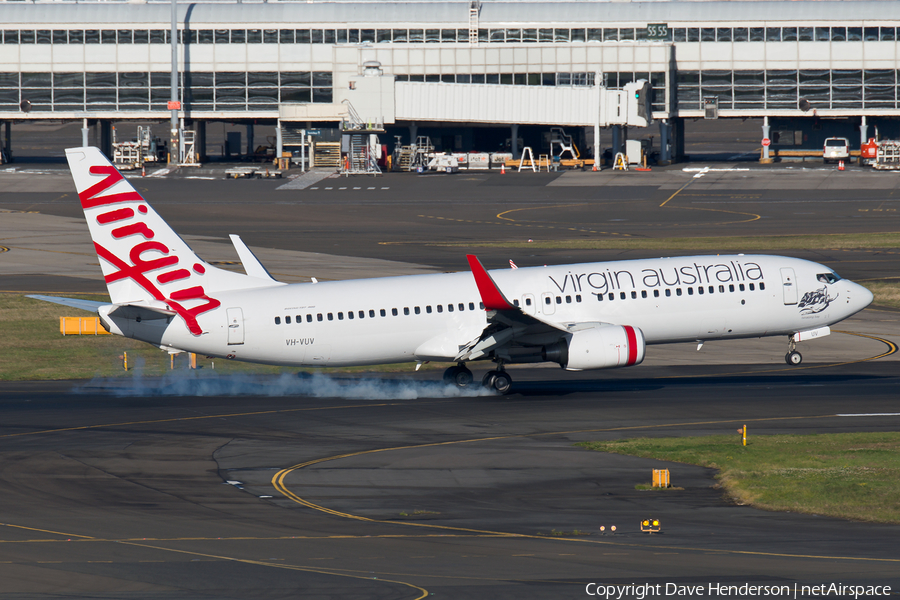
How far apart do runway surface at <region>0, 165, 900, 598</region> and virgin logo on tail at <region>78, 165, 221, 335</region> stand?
12.2ft

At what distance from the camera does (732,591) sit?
66.4ft

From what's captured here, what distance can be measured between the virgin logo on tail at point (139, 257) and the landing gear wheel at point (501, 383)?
1046 cm

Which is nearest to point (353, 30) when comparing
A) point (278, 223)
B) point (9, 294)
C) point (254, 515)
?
point (278, 223)

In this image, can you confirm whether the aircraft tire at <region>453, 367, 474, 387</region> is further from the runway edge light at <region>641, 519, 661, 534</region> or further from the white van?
the white van

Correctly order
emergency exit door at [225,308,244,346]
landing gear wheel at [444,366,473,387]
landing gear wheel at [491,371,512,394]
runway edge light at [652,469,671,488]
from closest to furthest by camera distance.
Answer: runway edge light at [652,469,671,488] < emergency exit door at [225,308,244,346] < landing gear wheel at [491,371,512,394] < landing gear wheel at [444,366,473,387]

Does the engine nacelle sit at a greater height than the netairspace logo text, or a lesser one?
greater

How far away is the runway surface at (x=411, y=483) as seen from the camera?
71.3 ft

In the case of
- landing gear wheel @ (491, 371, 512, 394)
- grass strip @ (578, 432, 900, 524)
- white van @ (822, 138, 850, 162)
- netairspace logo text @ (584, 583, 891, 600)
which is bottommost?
netairspace logo text @ (584, 583, 891, 600)

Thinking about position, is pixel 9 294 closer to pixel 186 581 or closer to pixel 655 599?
pixel 186 581

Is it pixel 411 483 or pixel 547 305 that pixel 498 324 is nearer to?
pixel 547 305

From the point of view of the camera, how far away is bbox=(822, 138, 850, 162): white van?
130250mm

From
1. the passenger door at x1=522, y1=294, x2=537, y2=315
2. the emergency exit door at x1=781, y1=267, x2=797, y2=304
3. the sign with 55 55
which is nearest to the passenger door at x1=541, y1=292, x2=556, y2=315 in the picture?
the passenger door at x1=522, y1=294, x2=537, y2=315

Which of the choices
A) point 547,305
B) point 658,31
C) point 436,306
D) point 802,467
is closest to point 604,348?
point 547,305

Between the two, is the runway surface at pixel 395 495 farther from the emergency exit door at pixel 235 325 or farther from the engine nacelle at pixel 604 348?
the emergency exit door at pixel 235 325
